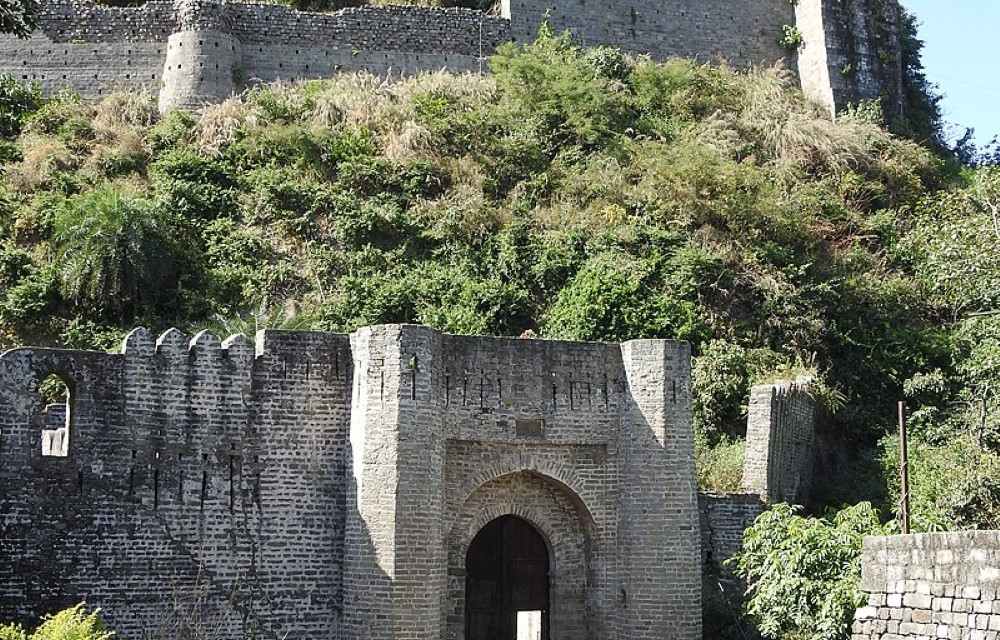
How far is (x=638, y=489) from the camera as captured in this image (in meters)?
19.2

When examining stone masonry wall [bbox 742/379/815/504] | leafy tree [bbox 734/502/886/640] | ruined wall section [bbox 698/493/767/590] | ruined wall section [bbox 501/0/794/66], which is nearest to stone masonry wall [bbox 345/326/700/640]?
leafy tree [bbox 734/502/886/640]

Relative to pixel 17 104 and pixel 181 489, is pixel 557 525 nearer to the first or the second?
pixel 181 489

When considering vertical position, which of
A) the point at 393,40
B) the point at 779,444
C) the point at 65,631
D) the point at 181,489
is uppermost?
the point at 393,40

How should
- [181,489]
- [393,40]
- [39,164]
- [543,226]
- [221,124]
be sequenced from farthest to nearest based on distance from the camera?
1. [393,40]
2. [221,124]
3. [39,164]
4. [543,226]
5. [181,489]

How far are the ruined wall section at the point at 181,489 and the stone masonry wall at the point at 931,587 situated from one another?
6.91m

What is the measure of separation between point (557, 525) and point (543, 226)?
38.8 ft

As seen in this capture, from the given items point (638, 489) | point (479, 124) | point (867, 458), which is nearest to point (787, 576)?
point (638, 489)

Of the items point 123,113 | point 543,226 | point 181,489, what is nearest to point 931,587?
point 181,489

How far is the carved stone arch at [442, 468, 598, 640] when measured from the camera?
19.3 meters

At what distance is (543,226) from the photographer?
100ft

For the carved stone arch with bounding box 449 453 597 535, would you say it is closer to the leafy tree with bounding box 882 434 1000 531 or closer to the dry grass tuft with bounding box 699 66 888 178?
the leafy tree with bounding box 882 434 1000 531

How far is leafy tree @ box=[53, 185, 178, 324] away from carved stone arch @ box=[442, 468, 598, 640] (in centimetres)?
1097

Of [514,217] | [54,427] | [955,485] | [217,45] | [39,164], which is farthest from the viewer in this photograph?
[217,45]

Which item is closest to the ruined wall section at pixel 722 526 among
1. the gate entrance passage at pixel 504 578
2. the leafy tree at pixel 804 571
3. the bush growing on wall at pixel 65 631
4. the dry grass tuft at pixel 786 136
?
the leafy tree at pixel 804 571
